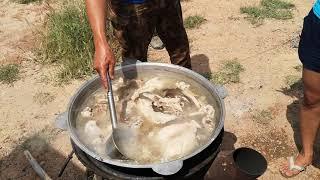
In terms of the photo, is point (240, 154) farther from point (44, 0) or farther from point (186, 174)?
point (44, 0)

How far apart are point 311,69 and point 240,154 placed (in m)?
0.94

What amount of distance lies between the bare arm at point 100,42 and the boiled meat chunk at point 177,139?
1.63 ft

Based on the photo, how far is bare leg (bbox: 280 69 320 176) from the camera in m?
3.04

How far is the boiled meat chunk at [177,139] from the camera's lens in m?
2.30

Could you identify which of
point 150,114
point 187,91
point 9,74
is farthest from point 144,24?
point 9,74

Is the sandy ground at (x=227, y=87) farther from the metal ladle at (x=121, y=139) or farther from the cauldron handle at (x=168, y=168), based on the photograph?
the cauldron handle at (x=168, y=168)

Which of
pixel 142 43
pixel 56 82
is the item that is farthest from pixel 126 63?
pixel 56 82

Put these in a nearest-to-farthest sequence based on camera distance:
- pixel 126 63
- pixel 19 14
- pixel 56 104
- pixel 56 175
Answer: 1. pixel 126 63
2. pixel 56 175
3. pixel 56 104
4. pixel 19 14

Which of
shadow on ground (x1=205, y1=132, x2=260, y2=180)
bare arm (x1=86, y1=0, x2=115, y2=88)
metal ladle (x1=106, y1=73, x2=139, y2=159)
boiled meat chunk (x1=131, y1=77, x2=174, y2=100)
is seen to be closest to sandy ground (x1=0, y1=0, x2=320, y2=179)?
shadow on ground (x1=205, y1=132, x2=260, y2=180)

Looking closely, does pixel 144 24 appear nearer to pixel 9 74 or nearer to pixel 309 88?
pixel 309 88

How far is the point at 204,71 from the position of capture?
5070 mm

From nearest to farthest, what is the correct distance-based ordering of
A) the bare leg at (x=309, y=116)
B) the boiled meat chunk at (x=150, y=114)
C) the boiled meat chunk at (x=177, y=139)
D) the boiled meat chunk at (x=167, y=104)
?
1. the boiled meat chunk at (x=177, y=139)
2. the boiled meat chunk at (x=150, y=114)
3. the boiled meat chunk at (x=167, y=104)
4. the bare leg at (x=309, y=116)

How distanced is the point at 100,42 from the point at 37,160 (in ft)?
6.43

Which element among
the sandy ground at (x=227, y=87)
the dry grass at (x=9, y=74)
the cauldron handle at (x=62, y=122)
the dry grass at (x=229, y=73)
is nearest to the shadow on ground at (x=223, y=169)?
the sandy ground at (x=227, y=87)
